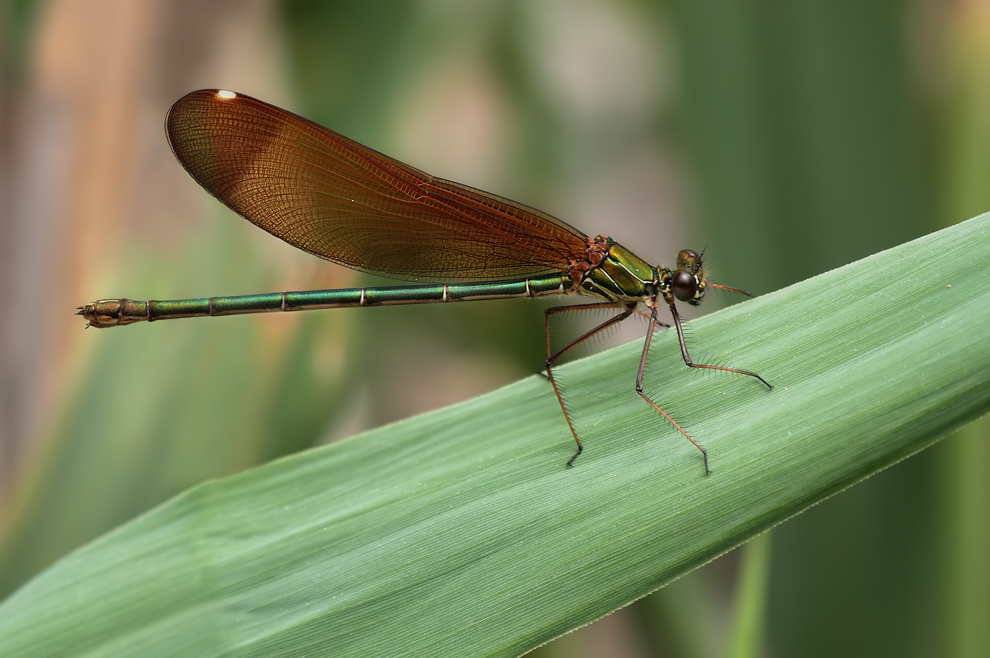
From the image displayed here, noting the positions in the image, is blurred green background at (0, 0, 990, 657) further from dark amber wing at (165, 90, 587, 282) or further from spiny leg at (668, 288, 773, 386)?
spiny leg at (668, 288, 773, 386)

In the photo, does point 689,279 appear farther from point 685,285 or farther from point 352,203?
point 352,203

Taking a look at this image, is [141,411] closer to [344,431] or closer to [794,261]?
[344,431]

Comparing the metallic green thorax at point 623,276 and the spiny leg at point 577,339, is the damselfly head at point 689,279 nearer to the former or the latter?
the metallic green thorax at point 623,276

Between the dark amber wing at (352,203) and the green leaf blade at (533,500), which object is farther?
the dark amber wing at (352,203)

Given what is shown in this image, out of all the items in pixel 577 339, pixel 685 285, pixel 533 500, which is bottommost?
pixel 533 500

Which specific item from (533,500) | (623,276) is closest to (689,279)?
(623,276)

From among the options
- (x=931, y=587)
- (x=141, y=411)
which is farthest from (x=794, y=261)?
(x=141, y=411)

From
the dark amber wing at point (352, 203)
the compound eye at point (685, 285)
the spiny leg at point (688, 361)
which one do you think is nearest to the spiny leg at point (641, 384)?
the spiny leg at point (688, 361)
